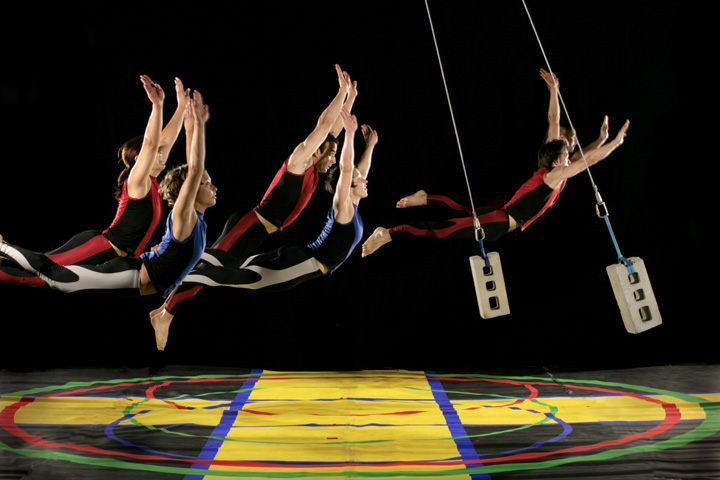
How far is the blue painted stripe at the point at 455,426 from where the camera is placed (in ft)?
10.1

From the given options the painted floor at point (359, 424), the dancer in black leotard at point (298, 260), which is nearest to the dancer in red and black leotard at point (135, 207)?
the dancer in black leotard at point (298, 260)

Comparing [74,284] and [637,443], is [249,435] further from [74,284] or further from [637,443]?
[637,443]

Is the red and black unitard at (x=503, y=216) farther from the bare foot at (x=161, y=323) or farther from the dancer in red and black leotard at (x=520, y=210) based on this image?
the bare foot at (x=161, y=323)

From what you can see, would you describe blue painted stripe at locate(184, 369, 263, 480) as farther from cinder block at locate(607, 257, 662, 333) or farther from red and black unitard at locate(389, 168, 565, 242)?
cinder block at locate(607, 257, 662, 333)

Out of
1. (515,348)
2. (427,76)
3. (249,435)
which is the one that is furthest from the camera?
(515,348)

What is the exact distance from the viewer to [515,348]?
5512 mm

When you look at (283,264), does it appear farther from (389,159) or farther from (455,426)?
(389,159)

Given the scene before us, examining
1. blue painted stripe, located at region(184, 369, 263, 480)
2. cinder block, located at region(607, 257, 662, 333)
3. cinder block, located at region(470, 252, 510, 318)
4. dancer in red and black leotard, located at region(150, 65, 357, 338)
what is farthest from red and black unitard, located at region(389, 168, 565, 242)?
blue painted stripe, located at region(184, 369, 263, 480)

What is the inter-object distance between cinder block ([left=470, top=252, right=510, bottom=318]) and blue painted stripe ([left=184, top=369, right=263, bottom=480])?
152 cm

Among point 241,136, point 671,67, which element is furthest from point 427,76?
point 671,67

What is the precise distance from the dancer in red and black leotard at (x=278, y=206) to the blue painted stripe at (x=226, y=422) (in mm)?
702

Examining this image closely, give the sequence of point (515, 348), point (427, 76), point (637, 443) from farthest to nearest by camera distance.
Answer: point (515, 348) < point (427, 76) < point (637, 443)

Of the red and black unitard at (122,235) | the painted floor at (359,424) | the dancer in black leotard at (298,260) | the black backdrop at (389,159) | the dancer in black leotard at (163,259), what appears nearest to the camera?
the painted floor at (359,424)

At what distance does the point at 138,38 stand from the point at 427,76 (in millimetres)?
2230
